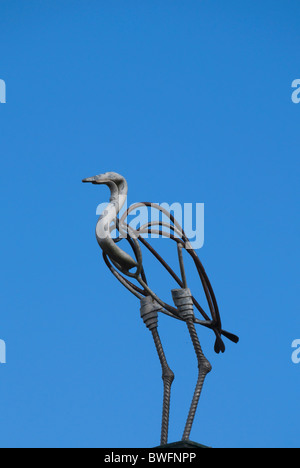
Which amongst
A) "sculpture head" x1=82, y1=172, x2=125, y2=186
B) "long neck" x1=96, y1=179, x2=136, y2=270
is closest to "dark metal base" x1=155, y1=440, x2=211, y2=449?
"long neck" x1=96, y1=179, x2=136, y2=270

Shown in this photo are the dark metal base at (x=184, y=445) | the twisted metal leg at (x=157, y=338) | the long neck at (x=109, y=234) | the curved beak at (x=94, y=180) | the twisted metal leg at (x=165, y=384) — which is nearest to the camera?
the dark metal base at (x=184, y=445)

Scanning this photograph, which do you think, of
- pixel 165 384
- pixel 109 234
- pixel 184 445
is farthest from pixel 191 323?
pixel 184 445

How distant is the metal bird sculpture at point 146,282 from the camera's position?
9.11 m

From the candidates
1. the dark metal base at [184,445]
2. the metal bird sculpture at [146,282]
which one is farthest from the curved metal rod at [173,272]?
the dark metal base at [184,445]

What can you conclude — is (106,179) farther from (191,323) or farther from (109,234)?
(191,323)

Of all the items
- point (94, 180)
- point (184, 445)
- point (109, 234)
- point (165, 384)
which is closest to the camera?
point (184, 445)

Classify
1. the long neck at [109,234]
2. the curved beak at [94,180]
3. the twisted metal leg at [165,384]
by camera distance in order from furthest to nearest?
the curved beak at [94,180]
the twisted metal leg at [165,384]
the long neck at [109,234]

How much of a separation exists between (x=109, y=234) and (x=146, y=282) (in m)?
0.90

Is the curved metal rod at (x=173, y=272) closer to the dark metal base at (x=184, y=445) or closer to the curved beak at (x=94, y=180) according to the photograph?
the curved beak at (x=94, y=180)

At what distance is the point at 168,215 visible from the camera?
32.1ft

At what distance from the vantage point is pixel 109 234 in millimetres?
9008
